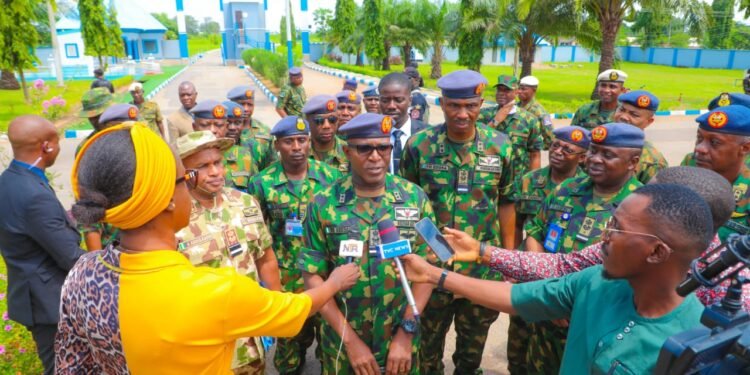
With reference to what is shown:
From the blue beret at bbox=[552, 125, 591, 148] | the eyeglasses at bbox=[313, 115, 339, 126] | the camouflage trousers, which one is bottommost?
the camouflage trousers

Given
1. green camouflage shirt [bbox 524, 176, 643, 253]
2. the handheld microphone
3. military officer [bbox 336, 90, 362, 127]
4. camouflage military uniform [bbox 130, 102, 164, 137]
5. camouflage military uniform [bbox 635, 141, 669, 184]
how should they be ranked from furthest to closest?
1. camouflage military uniform [bbox 130, 102, 164, 137]
2. military officer [bbox 336, 90, 362, 127]
3. camouflage military uniform [bbox 635, 141, 669, 184]
4. green camouflage shirt [bbox 524, 176, 643, 253]
5. the handheld microphone

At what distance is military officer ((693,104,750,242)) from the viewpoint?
308 cm

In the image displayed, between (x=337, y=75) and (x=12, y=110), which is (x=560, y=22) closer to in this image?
(x=337, y=75)

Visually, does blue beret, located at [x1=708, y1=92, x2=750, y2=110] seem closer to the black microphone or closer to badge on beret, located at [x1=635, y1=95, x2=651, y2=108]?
badge on beret, located at [x1=635, y1=95, x2=651, y2=108]

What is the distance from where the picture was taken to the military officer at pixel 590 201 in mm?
2979

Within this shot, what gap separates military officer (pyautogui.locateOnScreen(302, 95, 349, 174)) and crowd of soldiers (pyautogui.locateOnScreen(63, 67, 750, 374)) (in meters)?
0.01

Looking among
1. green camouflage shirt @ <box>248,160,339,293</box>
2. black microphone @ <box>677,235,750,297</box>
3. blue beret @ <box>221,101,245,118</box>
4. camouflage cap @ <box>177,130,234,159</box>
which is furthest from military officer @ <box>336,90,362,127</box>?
black microphone @ <box>677,235,750,297</box>

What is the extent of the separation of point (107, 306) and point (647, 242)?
5.76 feet

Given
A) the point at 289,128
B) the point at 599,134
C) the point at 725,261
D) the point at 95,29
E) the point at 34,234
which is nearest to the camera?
the point at 725,261

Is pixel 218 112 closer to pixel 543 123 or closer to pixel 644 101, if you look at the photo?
pixel 543 123

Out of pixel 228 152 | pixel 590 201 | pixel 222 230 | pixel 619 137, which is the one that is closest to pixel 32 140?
pixel 222 230

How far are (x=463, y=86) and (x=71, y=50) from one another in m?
42.7

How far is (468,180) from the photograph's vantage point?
3.51m

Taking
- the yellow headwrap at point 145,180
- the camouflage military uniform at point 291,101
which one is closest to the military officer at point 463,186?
the yellow headwrap at point 145,180
